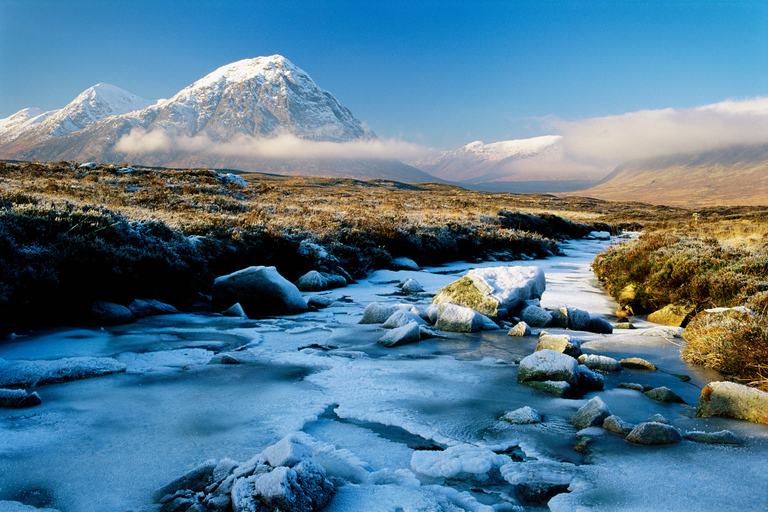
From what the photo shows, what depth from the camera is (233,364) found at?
223 inches

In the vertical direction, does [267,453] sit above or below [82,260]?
below

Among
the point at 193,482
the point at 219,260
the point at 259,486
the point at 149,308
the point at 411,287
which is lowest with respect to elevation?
the point at 411,287

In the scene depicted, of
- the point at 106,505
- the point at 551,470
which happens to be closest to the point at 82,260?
the point at 106,505

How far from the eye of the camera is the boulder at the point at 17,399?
4047 mm

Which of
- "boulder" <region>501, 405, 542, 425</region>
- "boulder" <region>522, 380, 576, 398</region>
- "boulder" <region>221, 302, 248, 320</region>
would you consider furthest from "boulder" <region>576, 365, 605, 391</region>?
"boulder" <region>221, 302, 248, 320</region>

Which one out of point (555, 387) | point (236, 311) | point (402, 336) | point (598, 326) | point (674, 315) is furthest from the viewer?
point (236, 311)

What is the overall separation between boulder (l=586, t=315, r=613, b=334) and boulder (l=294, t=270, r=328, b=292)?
6.26 metres

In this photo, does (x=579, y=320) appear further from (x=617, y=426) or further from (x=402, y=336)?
(x=617, y=426)

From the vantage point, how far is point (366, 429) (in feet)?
12.8

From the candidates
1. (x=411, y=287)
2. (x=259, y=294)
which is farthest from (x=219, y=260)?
(x=411, y=287)

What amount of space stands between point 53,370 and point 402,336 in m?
4.12

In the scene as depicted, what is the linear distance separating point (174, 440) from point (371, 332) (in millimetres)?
4108

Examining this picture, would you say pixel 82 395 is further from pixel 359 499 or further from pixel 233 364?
pixel 359 499

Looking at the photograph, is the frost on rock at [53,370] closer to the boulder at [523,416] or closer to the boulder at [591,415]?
the boulder at [523,416]
